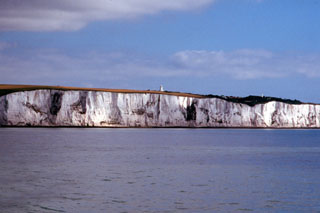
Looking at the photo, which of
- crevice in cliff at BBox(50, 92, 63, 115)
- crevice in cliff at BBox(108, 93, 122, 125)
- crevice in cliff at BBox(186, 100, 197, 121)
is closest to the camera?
crevice in cliff at BBox(50, 92, 63, 115)

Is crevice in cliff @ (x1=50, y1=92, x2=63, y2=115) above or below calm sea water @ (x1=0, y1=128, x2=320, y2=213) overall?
above

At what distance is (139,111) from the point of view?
7688 centimetres

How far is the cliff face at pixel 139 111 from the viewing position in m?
69.2

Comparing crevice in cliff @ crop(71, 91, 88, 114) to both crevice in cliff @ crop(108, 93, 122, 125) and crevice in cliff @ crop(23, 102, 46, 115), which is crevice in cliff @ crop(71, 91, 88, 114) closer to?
crevice in cliff @ crop(23, 102, 46, 115)

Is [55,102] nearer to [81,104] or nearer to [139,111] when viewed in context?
[81,104]

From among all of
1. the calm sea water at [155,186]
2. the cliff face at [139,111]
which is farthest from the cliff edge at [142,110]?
the calm sea water at [155,186]

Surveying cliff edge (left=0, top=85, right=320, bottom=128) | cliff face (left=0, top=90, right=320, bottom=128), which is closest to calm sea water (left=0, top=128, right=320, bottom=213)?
cliff face (left=0, top=90, right=320, bottom=128)

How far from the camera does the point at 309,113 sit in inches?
3664

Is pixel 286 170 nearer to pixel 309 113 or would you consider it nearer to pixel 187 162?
pixel 187 162

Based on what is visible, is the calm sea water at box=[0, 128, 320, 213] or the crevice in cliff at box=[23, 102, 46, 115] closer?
the calm sea water at box=[0, 128, 320, 213]

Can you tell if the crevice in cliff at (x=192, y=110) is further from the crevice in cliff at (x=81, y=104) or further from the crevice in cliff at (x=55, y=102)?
the crevice in cliff at (x=55, y=102)

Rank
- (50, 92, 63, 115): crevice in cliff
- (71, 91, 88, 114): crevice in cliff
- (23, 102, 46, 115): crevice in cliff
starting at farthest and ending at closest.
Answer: (71, 91, 88, 114): crevice in cliff
(50, 92, 63, 115): crevice in cliff
(23, 102, 46, 115): crevice in cliff

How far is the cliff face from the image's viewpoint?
6919 cm

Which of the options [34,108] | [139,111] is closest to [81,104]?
[34,108]
